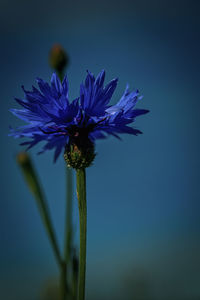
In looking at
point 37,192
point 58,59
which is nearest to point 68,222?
point 37,192

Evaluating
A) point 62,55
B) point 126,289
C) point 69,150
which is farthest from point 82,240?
point 126,289

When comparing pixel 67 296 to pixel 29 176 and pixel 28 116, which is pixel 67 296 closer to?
pixel 29 176

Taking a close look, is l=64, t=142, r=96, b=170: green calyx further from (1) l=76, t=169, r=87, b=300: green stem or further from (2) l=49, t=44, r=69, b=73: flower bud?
(2) l=49, t=44, r=69, b=73: flower bud

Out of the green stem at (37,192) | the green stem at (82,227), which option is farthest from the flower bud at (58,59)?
the green stem at (82,227)

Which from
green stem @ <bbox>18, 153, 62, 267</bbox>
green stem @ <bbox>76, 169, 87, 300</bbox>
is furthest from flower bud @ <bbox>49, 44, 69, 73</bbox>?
green stem @ <bbox>76, 169, 87, 300</bbox>

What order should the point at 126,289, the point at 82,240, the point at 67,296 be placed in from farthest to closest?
the point at 126,289
the point at 67,296
the point at 82,240

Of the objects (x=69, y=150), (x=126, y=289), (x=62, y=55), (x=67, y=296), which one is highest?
(x=62, y=55)
